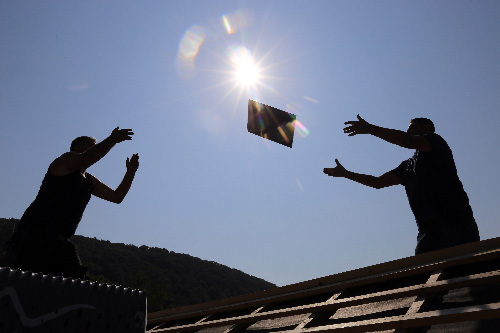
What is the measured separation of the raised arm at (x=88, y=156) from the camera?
10.3 feet

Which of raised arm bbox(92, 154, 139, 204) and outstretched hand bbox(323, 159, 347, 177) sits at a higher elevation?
outstretched hand bbox(323, 159, 347, 177)

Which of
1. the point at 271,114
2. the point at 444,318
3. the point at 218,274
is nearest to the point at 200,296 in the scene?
the point at 218,274

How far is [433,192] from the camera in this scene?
12.0ft

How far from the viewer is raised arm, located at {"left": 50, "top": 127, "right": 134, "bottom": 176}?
315 centimetres

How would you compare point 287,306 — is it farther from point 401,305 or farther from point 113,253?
point 113,253

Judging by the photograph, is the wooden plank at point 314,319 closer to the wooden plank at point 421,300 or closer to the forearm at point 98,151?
the wooden plank at point 421,300

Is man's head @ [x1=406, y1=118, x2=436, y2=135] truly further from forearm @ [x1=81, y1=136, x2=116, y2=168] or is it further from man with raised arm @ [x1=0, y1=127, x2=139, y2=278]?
forearm @ [x1=81, y1=136, x2=116, y2=168]

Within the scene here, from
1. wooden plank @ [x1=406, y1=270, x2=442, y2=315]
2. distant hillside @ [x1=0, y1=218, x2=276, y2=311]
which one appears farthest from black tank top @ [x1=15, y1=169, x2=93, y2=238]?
distant hillside @ [x1=0, y1=218, x2=276, y2=311]

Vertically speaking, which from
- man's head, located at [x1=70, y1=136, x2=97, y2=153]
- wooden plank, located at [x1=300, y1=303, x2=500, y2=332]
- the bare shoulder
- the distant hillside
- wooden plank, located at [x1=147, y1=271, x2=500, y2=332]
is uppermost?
the distant hillside

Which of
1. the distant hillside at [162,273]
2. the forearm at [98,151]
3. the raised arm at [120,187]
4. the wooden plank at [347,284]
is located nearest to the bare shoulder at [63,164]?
the forearm at [98,151]

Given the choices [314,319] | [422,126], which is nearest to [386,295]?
[314,319]

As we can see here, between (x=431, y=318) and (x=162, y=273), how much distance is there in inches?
1896

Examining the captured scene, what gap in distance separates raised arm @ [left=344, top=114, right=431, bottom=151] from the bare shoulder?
2.35 meters

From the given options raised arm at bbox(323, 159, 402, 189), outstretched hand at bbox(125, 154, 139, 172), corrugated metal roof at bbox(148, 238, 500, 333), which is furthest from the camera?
raised arm at bbox(323, 159, 402, 189)
